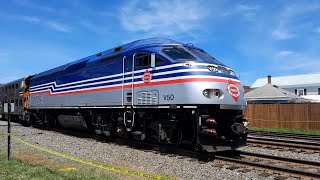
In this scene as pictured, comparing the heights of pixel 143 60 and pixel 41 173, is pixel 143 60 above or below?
above

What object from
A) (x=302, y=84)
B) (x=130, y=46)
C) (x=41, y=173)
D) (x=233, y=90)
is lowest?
(x=41, y=173)

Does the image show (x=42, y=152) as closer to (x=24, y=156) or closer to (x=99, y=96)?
(x=24, y=156)

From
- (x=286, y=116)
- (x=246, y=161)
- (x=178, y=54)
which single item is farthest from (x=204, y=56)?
(x=286, y=116)

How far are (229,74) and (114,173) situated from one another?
197 inches

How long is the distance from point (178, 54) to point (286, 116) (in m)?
19.7

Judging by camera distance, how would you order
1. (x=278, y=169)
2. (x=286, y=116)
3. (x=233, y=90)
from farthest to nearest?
(x=286, y=116)
(x=233, y=90)
(x=278, y=169)

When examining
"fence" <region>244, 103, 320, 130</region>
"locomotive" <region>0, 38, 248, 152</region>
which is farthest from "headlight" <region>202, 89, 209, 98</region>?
"fence" <region>244, 103, 320, 130</region>

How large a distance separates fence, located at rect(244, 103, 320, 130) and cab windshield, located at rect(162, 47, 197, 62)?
18.6m

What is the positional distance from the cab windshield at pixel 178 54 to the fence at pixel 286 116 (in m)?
18.6

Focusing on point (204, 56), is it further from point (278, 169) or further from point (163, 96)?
point (278, 169)

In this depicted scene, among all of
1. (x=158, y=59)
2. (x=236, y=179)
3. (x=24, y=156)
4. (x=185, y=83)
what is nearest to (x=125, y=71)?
(x=158, y=59)

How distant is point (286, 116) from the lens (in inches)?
1120

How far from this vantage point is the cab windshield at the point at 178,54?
1123cm

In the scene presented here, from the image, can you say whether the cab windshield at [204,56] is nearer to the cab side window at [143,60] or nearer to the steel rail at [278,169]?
the cab side window at [143,60]
